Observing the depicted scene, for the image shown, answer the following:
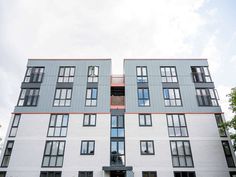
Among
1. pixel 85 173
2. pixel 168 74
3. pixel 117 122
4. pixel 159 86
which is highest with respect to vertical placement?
pixel 168 74

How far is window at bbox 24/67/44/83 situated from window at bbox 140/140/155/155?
1459 cm

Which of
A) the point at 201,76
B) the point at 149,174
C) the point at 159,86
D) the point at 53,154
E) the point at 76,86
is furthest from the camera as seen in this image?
the point at 201,76

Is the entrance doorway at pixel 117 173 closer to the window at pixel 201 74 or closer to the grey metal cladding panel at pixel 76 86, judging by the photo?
the grey metal cladding panel at pixel 76 86

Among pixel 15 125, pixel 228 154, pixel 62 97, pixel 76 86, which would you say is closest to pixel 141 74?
pixel 76 86

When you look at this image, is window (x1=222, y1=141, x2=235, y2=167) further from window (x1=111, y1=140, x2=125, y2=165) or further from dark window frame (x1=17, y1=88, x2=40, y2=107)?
dark window frame (x1=17, y1=88, x2=40, y2=107)

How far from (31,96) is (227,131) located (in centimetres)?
2239

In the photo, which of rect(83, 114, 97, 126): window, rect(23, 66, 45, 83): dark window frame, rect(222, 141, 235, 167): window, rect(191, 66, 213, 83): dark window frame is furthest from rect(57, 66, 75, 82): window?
rect(222, 141, 235, 167): window

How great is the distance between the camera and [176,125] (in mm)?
19812

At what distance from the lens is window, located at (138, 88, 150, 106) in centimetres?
2107

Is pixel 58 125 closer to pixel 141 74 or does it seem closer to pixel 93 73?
pixel 93 73

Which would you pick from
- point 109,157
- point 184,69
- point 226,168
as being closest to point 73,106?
point 109,157

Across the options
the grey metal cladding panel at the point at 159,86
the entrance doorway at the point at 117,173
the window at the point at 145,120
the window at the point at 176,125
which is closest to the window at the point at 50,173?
the entrance doorway at the point at 117,173

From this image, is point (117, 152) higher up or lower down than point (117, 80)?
lower down

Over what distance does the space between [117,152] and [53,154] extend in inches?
257
